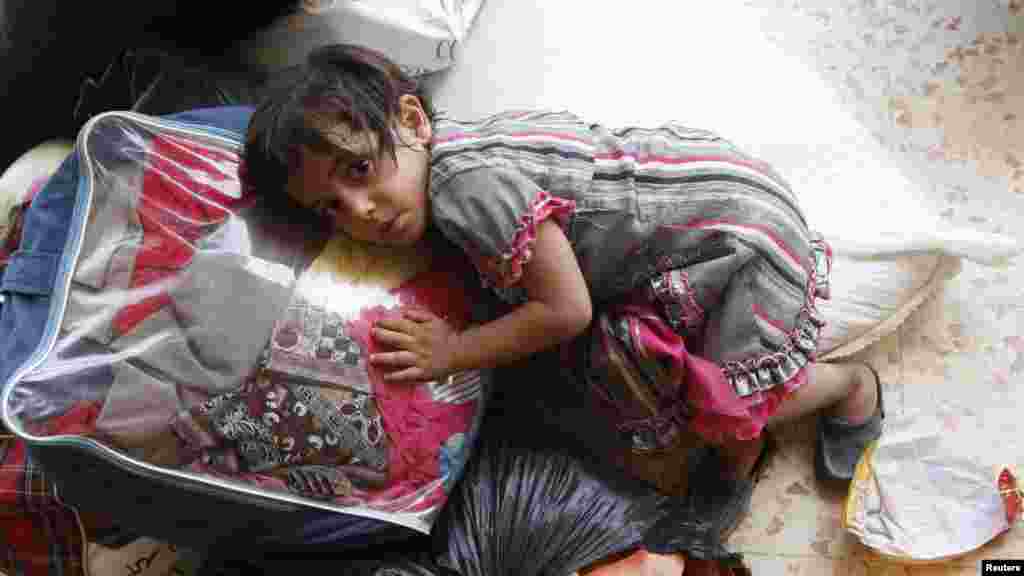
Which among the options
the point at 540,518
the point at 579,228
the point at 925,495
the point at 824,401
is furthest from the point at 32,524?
the point at 925,495

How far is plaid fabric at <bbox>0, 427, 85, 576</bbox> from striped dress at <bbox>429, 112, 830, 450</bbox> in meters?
0.54

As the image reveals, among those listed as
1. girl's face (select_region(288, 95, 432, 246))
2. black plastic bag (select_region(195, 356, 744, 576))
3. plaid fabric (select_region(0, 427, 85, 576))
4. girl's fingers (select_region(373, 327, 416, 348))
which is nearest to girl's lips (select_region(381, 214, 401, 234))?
girl's face (select_region(288, 95, 432, 246))

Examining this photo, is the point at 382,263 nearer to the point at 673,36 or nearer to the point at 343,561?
the point at 343,561

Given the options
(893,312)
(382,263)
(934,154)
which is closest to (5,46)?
(382,263)

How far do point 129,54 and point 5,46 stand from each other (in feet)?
0.46

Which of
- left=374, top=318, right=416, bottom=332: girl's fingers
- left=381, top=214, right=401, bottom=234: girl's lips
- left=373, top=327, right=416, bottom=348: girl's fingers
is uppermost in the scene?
left=381, top=214, right=401, bottom=234: girl's lips

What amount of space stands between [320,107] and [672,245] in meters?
0.40

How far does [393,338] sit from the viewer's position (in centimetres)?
89

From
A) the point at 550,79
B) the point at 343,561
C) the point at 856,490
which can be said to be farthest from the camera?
the point at 550,79

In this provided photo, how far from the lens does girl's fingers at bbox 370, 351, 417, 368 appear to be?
883 millimetres

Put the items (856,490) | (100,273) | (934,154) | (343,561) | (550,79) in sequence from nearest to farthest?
1. (100,273)
2. (343,561)
3. (856,490)
4. (550,79)
5. (934,154)

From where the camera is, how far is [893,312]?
1154 millimetres

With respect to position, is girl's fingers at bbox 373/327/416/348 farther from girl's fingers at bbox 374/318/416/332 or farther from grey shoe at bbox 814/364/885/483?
grey shoe at bbox 814/364/885/483

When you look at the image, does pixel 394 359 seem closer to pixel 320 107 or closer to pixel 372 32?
pixel 320 107
